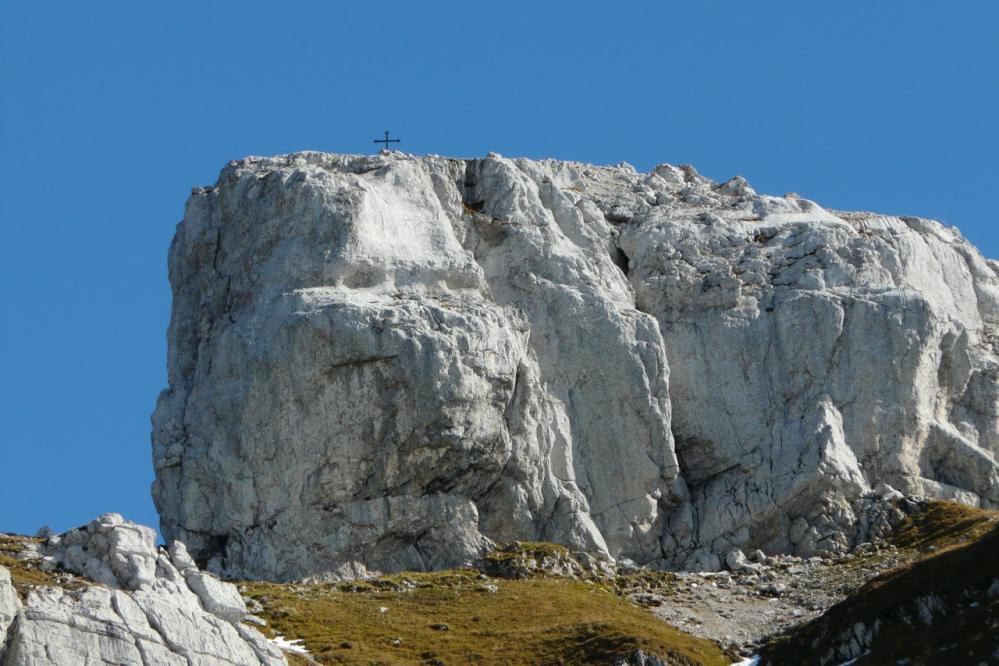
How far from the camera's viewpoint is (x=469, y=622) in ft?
312

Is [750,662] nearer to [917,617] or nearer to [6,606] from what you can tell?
[917,617]

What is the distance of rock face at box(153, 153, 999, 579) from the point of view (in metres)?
102

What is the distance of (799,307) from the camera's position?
112 meters

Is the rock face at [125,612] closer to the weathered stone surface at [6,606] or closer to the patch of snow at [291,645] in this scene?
the weathered stone surface at [6,606]

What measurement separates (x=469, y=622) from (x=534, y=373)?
52.1 feet

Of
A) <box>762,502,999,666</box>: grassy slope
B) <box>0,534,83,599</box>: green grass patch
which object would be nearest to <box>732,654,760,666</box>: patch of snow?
<box>762,502,999,666</box>: grassy slope

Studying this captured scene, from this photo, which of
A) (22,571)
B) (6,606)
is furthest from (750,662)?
(6,606)

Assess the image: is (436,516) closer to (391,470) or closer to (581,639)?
(391,470)

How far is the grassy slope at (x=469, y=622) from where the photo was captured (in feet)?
298

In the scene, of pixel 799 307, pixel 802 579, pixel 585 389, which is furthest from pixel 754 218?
pixel 802 579

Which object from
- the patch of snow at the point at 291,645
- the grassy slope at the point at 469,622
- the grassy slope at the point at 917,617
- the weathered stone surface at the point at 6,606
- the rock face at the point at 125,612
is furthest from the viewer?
the grassy slope at the point at 469,622

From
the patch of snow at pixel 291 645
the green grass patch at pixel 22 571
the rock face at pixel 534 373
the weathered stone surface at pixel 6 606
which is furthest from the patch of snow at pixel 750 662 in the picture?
the weathered stone surface at pixel 6 606

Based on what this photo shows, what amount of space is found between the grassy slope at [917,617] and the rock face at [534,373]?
506 inches

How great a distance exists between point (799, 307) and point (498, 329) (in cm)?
1501
